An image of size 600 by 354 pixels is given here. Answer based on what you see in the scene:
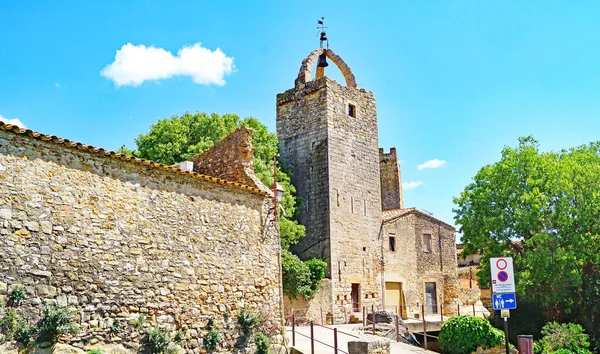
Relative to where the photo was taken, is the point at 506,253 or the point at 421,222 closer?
the point at 506,253

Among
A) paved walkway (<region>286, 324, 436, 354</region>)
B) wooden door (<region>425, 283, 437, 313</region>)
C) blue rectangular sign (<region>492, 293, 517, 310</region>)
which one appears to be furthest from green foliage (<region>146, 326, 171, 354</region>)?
wooden door (<region>425, 283, 437, 313</region>)

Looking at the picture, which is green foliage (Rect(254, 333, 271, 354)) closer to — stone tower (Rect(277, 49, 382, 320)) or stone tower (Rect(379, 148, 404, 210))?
stone tower (Rect(277, 49, 382, 320))

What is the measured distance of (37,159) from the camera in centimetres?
930

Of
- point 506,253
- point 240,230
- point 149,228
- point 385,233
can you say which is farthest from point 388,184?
point 149,228

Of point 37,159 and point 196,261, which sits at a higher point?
point 37,159

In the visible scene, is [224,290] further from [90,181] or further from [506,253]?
[506,253]

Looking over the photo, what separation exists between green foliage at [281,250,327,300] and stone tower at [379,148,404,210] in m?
19.1

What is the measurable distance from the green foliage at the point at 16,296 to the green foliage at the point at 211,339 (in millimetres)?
4168

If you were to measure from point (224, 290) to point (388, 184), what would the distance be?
29519 mm

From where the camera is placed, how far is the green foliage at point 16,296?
861cm

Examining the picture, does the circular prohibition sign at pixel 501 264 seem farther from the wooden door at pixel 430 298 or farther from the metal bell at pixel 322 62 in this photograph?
the wooden door at pixel 430 298

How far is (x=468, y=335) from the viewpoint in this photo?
53.9 feet

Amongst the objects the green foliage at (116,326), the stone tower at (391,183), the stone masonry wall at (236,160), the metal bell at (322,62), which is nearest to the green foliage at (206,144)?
the metal bell at (322,62)

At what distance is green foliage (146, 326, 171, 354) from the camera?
1058 cm
